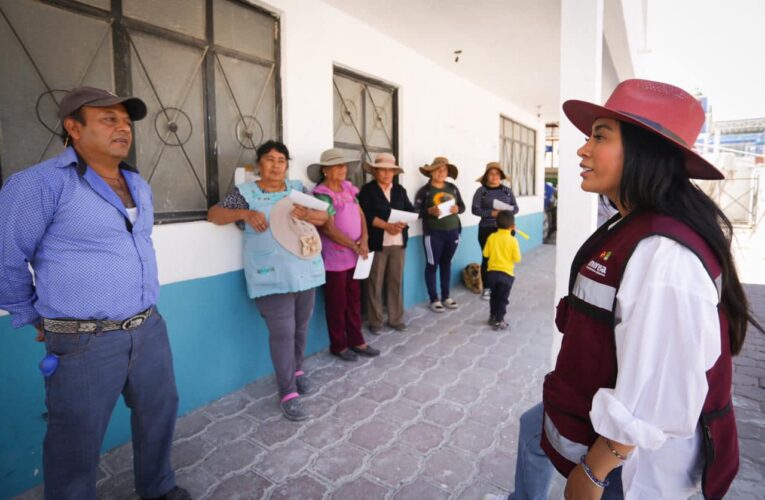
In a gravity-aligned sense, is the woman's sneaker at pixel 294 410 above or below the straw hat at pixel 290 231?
below

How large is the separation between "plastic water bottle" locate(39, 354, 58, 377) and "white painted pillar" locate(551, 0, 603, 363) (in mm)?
2472

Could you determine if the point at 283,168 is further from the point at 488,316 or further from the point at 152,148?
the point at 488,316

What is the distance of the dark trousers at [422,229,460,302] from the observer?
5.57 meters

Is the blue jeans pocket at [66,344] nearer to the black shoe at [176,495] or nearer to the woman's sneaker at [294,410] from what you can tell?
the black shoe at [176,495]

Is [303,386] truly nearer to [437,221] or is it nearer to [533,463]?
[533,463]

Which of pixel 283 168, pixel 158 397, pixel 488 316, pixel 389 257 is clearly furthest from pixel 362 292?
pixel 158 397

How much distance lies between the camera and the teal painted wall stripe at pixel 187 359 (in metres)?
2.30

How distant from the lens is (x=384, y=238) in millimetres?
4754

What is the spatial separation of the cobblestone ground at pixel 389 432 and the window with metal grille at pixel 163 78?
4.86 ft

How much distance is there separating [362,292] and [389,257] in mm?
508

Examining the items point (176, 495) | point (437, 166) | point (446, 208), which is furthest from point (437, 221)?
point (176, 495)

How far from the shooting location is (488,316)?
545cm

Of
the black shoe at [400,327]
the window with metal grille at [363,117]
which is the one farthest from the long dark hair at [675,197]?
the black shoe at [400,327]

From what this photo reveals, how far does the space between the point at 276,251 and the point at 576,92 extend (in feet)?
7.02
